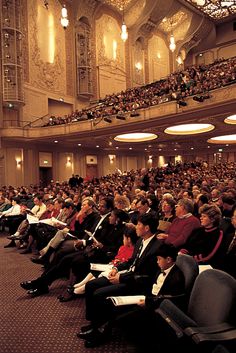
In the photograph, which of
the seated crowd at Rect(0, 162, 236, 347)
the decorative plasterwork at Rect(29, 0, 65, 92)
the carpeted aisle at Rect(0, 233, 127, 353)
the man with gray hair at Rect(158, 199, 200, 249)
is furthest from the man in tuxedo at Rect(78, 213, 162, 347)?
the decorative plasterwork at Rect(29, 0, 65, 92)

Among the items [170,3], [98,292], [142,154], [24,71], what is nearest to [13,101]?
[24,71]

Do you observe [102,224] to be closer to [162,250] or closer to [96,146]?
[162,250]

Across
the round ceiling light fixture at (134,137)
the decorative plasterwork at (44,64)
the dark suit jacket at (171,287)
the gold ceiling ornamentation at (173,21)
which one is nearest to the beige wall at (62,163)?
the round ceiling light fixture at (134,137)

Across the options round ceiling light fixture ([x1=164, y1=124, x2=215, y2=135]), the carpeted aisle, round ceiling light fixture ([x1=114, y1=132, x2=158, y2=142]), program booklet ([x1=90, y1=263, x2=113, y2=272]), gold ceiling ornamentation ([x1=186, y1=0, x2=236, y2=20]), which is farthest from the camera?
gold ceiling ornamentation ([x1=186, y1=0, x2=236, y2=20])

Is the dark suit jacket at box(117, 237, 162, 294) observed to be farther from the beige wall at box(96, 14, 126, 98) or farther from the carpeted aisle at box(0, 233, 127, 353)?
the beige wall at box(96, 14, 126, 98)

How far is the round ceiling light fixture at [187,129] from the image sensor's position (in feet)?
58.6

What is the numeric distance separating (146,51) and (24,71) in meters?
13.7

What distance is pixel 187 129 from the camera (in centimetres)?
1872

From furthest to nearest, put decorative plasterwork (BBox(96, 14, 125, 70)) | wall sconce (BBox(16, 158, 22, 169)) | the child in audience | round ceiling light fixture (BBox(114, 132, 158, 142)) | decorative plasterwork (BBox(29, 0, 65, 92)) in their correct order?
decorative plasterwork (BBox(96, 14, 125, 70))
decorative plasterwork (BBox(29, 0, 65, 92))
round ceiling light fixture (BBox(114, 132, 158, 142))
wall sconce (BBox(16, 158, 22, 169))
the child in audience

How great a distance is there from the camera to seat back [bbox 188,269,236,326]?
85.0 inches

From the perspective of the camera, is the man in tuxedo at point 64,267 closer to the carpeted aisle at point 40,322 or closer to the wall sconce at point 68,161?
the carpeted aisle at point 40,322

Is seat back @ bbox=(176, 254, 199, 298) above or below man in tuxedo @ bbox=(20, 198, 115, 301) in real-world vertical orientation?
above

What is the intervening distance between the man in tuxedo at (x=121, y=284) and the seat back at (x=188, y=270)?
399 mm

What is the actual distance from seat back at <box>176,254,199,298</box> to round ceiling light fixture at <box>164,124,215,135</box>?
51.3 ft
